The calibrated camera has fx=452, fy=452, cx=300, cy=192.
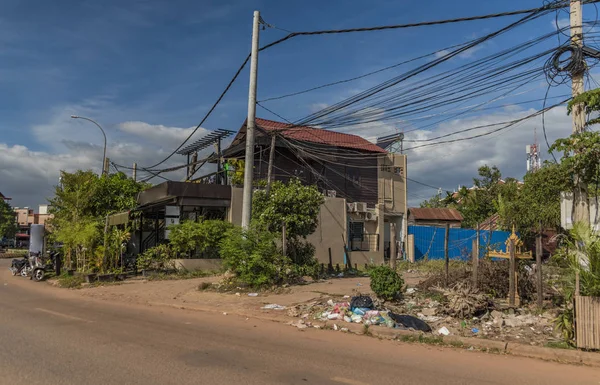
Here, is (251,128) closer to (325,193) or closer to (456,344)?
(456,344)

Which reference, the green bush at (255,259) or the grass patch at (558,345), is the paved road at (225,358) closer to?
the grass patch at (558,345)

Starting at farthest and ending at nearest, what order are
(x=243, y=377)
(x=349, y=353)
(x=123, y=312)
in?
(x=123, y=312) < (x=349, y=353) < (x=243, y=377)

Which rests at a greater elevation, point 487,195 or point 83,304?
point 487,195

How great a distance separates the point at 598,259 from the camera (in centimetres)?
738

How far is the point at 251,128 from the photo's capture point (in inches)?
611

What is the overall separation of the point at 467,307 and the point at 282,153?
62.9 ft

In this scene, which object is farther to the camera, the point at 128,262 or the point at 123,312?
the point at 128,262

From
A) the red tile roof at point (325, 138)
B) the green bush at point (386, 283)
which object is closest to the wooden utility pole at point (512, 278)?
the green bush at point (386, 283)

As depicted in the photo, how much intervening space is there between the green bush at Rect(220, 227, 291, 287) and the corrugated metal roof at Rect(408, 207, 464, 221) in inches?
1172

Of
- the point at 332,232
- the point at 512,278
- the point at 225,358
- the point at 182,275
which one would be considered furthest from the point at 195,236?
the point at 225,358

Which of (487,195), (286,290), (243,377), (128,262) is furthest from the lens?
(487,195)

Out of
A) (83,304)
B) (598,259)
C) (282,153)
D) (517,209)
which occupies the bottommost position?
(83,304)

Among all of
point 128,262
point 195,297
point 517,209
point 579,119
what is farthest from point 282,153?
point 579,119

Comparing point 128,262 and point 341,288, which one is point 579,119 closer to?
point 341,288
